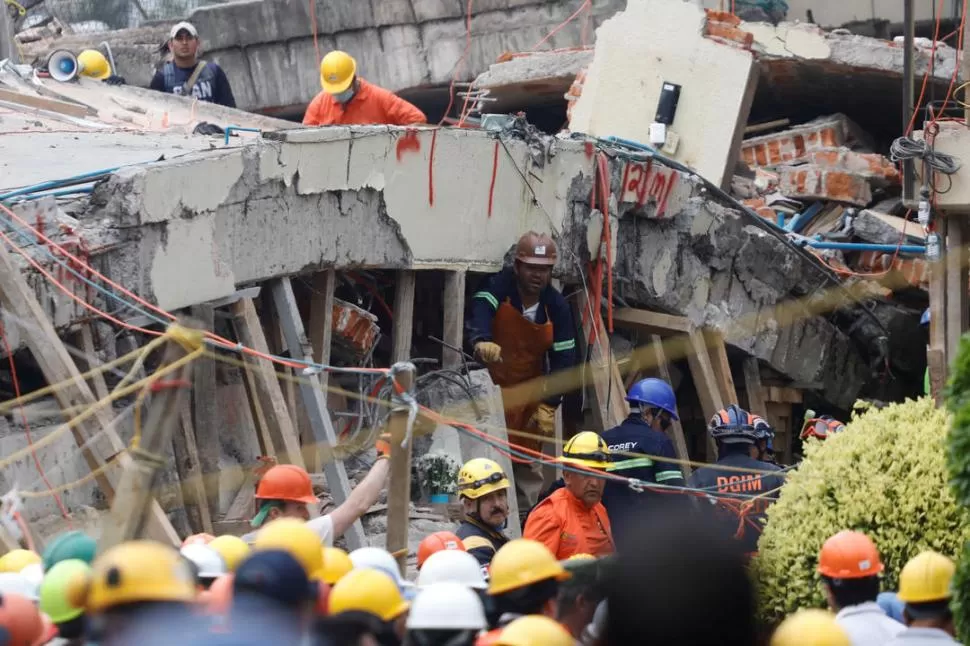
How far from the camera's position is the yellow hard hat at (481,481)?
8.34m

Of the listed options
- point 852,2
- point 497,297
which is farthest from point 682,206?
point 852,2

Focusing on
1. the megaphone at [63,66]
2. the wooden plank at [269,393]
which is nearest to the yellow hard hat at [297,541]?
the wooden plank at [269,393]

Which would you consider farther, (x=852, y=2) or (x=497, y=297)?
(x=852, y=2)

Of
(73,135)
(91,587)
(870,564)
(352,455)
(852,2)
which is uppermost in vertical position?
(852,2)

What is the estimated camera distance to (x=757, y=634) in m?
3.89

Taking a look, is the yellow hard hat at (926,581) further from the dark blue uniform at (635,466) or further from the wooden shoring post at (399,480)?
the dark blue uniform at (635,466)

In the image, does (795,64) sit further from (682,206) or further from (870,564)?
(870,564)

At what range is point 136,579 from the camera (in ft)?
13.2

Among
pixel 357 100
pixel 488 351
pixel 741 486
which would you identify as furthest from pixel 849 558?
pixel 357 100

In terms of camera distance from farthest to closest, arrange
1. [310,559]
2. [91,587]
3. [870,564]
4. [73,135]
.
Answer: [73,135] < [870,564] < [310,559] < [91,587]

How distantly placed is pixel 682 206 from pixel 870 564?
7.23 meters

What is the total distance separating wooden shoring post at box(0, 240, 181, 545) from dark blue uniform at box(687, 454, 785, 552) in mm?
2899

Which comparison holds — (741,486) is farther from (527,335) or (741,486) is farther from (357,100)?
(357,100)

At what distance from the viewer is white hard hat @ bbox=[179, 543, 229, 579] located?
5.87 m
